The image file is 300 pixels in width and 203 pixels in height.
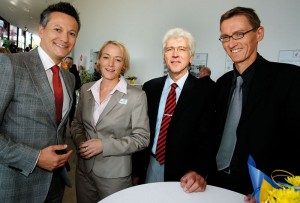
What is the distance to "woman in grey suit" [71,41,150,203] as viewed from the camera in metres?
1.60

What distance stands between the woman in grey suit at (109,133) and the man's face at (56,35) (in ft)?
1.27

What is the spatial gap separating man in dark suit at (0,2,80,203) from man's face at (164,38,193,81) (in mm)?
770

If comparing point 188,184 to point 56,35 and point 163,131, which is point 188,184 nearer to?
point 163,131

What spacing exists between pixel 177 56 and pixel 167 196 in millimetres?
1057

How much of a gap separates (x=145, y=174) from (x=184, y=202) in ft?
2.48

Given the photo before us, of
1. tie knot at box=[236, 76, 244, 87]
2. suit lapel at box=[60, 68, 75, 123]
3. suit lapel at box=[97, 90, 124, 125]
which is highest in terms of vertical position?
tie knot at box=[236, 76, 244, 87]

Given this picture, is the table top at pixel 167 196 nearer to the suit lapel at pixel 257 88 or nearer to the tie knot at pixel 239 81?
the suit lapel at pixel 257 88

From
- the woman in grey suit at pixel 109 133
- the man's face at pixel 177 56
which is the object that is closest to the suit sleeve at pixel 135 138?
the woman in grey suit at pixel 109 133

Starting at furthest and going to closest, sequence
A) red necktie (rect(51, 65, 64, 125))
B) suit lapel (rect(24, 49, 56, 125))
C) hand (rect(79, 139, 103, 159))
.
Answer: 1. hand (rect(79, 139, 103, 159))
2. red necktie (rect(51, 65, 64, 125))
3. suit lapel (rect(24, 49, 56, 125))

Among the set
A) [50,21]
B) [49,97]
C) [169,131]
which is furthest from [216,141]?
[50,21]

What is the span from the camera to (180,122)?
5.70 ft

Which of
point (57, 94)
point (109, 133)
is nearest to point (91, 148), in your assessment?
point (109, 133)

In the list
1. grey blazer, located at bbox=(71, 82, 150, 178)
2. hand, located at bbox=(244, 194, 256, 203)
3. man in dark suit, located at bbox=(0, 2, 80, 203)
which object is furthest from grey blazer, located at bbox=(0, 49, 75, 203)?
hand, located at bbox=(244, 194, 256, 203)

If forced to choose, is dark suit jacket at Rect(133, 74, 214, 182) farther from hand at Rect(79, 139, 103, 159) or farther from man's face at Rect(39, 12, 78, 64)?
man's face at Rect(39, 12, 78, 64)
